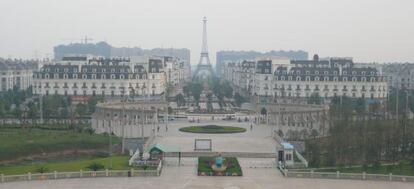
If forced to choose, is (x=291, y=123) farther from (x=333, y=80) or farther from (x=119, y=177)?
(x=119, y=177)

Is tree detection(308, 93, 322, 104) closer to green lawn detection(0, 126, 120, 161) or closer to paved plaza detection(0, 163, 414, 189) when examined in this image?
green lawn detection(0, 126, 120, 161)

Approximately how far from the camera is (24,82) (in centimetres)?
10419

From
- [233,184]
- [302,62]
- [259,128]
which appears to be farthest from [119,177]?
[302,62]

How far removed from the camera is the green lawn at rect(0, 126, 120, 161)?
40406mm

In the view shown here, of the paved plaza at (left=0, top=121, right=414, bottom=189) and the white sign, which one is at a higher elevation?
the white sign

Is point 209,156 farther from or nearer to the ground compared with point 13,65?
nearer to the ground

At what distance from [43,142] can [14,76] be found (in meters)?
61.0

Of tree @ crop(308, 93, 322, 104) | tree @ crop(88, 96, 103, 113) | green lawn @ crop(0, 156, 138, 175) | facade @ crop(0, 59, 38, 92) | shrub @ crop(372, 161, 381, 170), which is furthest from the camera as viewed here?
facade @ crop(0, 59, 38, 92)

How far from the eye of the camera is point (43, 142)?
42656 mm

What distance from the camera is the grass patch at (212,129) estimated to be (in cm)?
5303

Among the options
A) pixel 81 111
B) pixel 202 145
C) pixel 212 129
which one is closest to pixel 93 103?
pixel 81 111

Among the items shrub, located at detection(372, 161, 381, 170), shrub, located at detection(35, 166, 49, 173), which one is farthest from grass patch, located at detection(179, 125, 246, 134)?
shrub, located at detection(35, 166, 49, 173)

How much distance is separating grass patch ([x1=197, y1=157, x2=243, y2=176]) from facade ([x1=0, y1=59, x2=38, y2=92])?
65259mm

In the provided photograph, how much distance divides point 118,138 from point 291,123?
61.1ft
